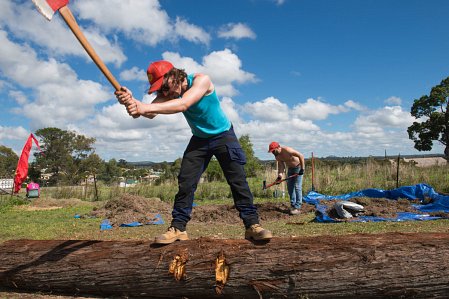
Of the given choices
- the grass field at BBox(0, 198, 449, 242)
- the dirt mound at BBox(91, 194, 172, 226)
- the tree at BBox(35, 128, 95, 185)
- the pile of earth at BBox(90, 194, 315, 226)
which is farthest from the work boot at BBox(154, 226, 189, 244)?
the tree at BBox(35, 128, 95, 185)

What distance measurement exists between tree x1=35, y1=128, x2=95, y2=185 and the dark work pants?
154 ft

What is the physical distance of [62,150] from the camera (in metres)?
48.7

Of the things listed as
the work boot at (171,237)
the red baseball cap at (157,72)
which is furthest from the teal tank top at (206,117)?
the work boot at (171,237)

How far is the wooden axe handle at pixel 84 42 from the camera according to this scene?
110 inches

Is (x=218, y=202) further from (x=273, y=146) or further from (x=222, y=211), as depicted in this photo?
(x=273, y=146)

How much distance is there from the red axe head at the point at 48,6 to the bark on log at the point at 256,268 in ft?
6.92

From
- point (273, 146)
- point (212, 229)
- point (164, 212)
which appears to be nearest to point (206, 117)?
point (212, 229)

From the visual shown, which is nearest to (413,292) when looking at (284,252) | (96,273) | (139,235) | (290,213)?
(284,252)

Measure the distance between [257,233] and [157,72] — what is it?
167 centimetres

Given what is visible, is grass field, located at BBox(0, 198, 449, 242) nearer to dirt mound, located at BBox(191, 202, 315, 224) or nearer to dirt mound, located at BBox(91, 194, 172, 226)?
dirt mound, located at BBox(191, 202, 315, 224)

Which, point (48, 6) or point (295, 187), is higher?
point (48, 6)

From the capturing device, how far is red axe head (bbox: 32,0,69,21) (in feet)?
8.67

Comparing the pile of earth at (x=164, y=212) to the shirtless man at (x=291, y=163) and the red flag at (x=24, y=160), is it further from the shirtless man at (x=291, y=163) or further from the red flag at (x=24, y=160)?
the red flag at (x=24, y=160)

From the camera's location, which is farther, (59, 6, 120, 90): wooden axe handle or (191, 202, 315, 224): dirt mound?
(191, 202, 315, 224): dirt mound
